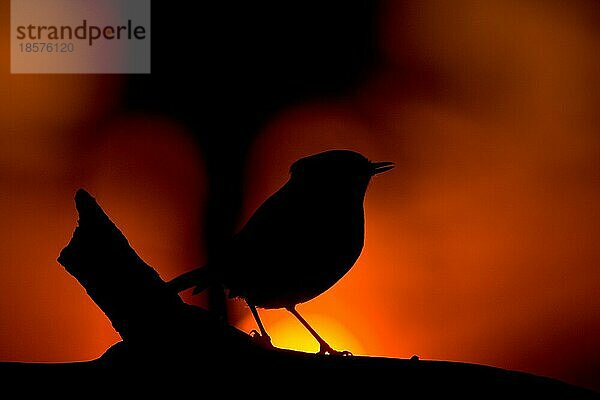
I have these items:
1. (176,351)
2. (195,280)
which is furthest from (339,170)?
(176,351)

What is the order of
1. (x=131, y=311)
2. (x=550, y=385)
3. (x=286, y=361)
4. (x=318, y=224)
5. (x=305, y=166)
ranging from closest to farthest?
(x=550, y=385) → (x=286, y=361) → (x=131, y=311) → (x=318, y=224) → (x=305, y=166)

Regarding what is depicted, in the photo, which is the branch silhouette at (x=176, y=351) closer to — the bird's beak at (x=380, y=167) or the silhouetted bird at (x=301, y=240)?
the silhouetted bird at (x=301, y=240)

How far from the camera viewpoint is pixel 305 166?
384 cm

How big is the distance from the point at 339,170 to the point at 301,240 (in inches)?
17.2

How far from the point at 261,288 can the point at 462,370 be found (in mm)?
1657

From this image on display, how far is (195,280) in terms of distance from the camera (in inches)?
139

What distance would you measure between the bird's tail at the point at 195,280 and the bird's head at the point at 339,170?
68 cm

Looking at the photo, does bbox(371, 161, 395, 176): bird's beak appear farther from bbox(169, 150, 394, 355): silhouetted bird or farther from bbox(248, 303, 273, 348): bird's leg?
bbox(248, 303, 273, 348): bird's leg

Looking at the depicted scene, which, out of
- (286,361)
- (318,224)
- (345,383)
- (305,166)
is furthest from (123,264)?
(305,166)

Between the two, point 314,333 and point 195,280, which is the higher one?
point 195,280

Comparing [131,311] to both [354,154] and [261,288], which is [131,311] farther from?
A: [354,154]

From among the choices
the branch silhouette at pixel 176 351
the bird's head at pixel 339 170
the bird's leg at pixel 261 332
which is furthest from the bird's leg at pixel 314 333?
the branch silhouette at pixel 176 351

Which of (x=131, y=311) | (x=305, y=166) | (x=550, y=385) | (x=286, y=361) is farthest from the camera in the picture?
(x=305, y=166)

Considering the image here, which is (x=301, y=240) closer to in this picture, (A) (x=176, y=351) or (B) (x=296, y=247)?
(B) (x=296, y=247)
